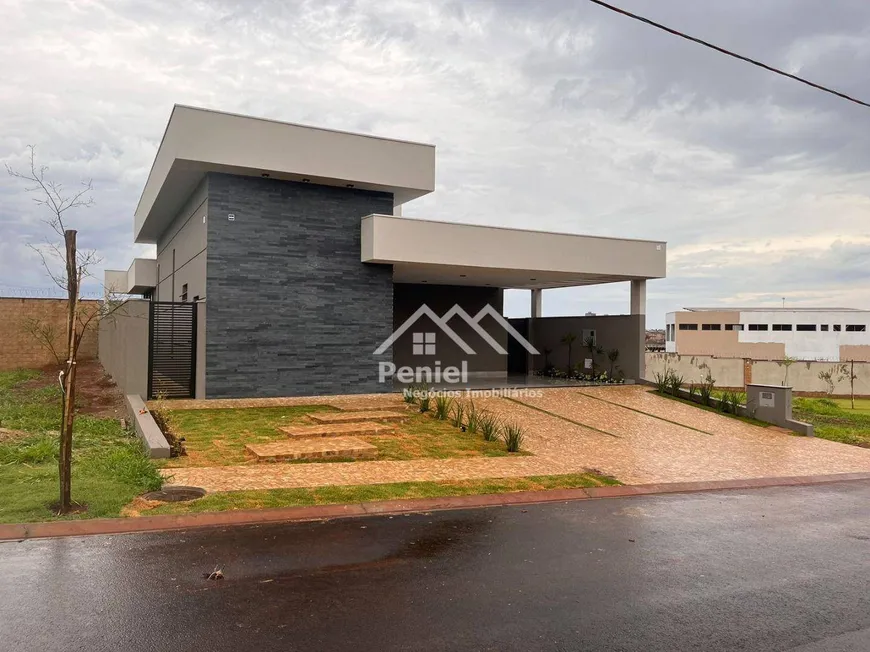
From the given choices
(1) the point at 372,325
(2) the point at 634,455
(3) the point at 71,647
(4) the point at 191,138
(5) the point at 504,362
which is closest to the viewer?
(3) the point at 71,647

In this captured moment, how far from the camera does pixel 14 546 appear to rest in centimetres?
632

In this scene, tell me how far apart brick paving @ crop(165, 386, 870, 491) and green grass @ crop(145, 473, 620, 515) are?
346mm

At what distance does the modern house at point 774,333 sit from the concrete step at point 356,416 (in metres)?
64.8

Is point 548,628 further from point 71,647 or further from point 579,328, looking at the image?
point 579,328

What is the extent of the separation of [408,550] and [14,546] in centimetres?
370

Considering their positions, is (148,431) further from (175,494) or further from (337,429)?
(175,494)

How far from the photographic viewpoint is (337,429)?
12938 mm

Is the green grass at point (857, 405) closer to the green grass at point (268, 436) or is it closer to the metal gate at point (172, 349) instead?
the green grass at point (268, 436)

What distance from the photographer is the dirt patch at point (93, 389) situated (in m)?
16.7

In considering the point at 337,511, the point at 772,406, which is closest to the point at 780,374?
the point at 772,406

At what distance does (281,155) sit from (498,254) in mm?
6911

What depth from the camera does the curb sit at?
22.3 ft

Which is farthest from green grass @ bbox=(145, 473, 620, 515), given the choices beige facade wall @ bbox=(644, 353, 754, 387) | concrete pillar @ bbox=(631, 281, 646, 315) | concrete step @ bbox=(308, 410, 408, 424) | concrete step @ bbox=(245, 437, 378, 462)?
beige facade wall @ bbox=(644, 353, 754, 387)

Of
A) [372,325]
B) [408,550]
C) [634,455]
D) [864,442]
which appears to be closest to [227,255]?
[372,325]
